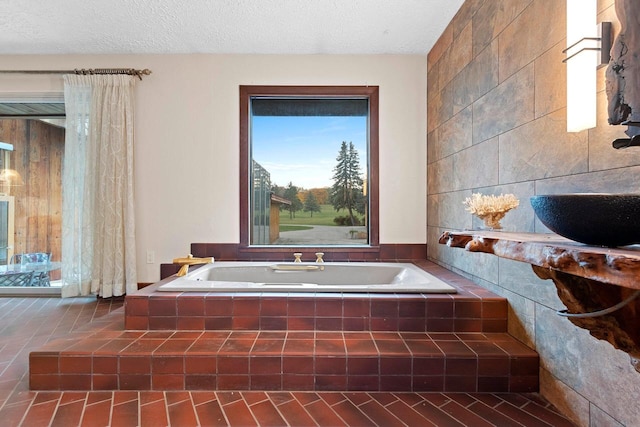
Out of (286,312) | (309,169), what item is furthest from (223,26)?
(286,312)

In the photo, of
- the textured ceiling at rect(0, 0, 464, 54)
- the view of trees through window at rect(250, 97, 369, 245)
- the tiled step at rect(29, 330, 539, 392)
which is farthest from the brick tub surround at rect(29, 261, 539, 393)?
the textured ceiling at rect(0, 0, 464, 54)

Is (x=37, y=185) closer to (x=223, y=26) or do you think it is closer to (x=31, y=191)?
(x=31, y=191)

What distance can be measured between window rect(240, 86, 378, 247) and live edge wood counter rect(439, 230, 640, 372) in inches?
80.7

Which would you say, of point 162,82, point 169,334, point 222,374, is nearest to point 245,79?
point 162,82

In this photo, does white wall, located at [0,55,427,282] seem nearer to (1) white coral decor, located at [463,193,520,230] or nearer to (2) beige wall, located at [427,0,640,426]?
(2) beige wall, located at [427,0,640,426]

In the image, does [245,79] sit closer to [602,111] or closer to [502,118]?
[502,118]

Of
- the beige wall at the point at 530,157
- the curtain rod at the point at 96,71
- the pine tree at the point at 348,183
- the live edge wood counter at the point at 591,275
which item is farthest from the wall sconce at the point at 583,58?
the curtain rod at the point at 96,71

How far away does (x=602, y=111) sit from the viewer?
3.66 feet

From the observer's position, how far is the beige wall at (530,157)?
1.12 meters

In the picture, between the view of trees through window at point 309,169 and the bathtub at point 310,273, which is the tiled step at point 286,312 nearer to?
the bathtub at point 310,273

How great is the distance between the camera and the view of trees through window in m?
2.99

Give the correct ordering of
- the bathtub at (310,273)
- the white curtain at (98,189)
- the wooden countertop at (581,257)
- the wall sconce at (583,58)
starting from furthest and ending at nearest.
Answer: the white curtain at (98,189) < the bathtub at (310,273) < the wall sconce at (583,58) < the wooden countertop at (581,257)

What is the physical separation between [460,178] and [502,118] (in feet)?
1.82

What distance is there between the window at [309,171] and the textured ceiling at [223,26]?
1.61ft
